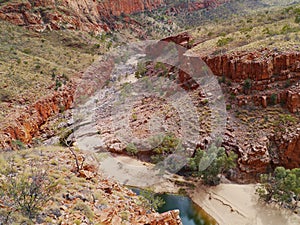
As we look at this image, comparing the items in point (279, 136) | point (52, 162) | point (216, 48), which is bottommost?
point (279, 136)

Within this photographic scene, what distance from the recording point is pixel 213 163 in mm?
21797

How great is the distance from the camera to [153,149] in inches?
1038

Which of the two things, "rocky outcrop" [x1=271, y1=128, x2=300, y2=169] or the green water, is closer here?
the green water

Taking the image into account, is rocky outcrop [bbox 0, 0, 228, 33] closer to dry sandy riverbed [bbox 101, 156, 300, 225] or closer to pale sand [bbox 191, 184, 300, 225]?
dry sandy riverbed [bbox 101, 156, 300, 225]

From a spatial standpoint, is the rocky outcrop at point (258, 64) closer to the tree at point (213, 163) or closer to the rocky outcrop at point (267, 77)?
the rocky outcrop at point (267, 77)

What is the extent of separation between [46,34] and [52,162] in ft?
131

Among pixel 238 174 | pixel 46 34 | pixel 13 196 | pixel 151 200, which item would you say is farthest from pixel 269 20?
pixel 13 196

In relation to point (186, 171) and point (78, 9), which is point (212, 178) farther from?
point (78, 9)

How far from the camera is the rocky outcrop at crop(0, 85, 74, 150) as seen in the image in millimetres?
24797

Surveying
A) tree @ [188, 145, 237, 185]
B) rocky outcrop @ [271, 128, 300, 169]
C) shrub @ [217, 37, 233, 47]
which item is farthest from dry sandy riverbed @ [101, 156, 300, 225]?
shrub @ [217, 37, 233, 47]

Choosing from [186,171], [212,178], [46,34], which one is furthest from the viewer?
[46,34]

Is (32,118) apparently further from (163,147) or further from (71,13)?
(71,13)

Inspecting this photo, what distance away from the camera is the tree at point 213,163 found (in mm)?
21766

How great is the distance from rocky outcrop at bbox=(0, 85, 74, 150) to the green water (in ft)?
45.0
